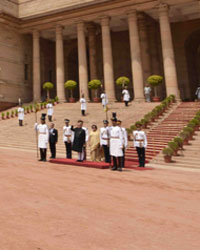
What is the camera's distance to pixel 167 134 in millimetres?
13523

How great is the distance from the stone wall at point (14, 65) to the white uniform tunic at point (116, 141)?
23952 mm

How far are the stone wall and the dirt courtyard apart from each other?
84.7 ft

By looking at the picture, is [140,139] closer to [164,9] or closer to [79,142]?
[79,142]

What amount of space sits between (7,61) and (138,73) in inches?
659

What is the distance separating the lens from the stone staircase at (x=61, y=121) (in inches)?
583

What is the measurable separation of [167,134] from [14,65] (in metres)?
24.1

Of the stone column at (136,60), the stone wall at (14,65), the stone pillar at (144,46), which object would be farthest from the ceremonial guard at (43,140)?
the stone wall at (14,65)

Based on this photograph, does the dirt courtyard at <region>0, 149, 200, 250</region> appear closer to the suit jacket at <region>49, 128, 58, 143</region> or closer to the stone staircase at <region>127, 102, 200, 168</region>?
the suit jacket at <region>49, 128, 58, 143</region>

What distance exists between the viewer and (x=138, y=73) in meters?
24.9

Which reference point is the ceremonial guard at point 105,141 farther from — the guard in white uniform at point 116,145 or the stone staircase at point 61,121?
the stone staircase at point 61,121

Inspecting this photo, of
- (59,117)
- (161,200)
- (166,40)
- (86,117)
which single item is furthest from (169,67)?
(161,200)

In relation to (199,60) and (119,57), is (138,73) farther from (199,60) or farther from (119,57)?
(199,60)

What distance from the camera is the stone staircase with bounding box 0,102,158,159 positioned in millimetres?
14797

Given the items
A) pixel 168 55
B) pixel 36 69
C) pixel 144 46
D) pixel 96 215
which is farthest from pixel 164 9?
pixel 96 215
